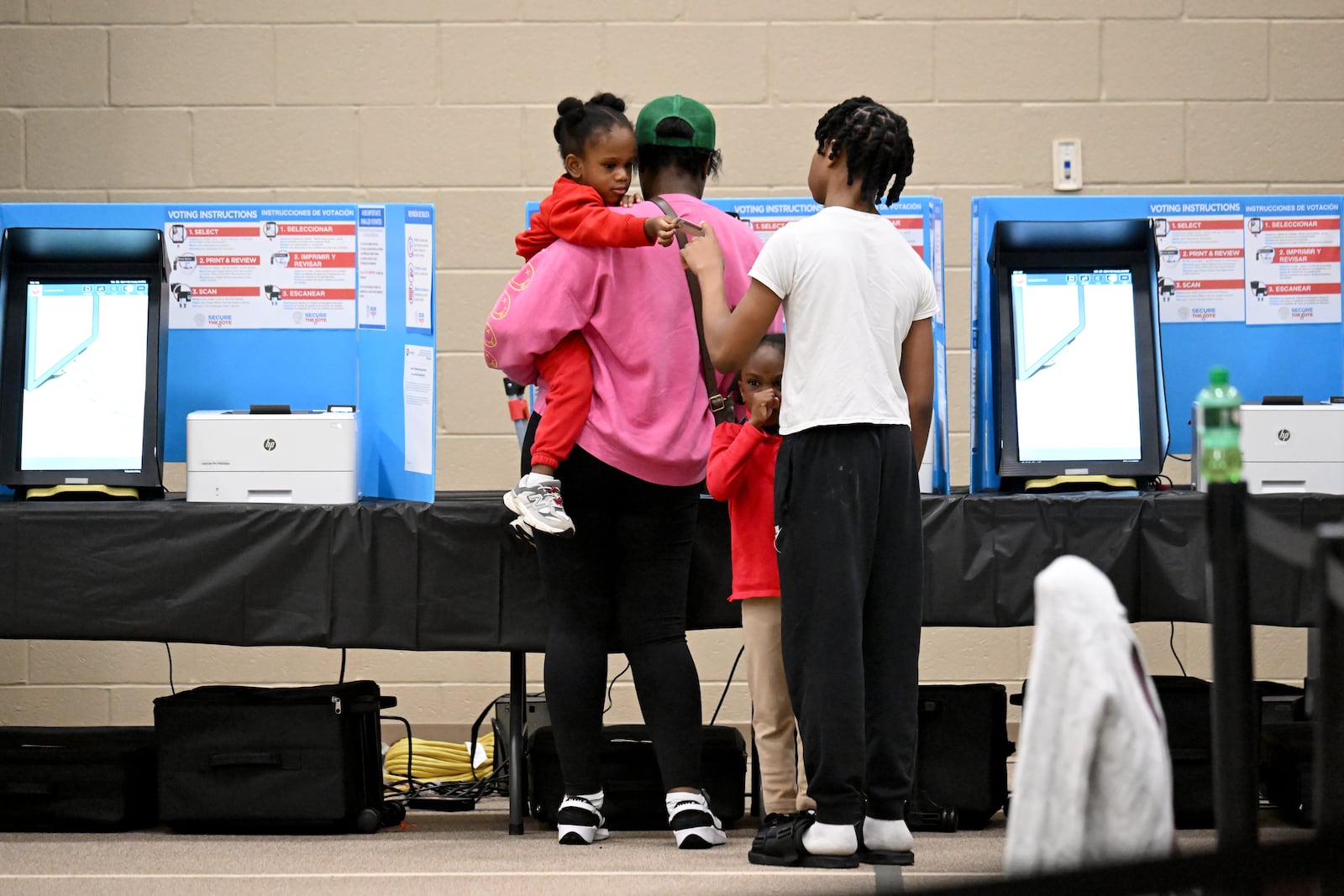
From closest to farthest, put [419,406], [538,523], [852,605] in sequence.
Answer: [852,605] < [538,523] < [419,406]

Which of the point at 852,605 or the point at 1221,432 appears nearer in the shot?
the point at 1221,432

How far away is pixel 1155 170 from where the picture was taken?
14.1 feet

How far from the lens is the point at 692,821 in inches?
105

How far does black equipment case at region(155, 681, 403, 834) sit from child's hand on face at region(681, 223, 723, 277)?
1114 mm

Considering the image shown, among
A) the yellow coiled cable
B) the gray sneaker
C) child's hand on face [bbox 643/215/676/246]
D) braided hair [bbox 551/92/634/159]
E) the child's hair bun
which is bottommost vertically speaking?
the yellow coiled cable

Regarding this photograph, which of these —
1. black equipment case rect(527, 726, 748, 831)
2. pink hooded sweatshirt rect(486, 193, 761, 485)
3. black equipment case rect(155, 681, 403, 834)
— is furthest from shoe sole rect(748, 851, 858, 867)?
black equipment case rect(155, 681, 403, 834)

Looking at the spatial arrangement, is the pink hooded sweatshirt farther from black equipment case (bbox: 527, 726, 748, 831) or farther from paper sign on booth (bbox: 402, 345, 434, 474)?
black equipment case (bbox: 527, 726, 748, 831)

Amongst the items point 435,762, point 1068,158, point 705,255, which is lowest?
point 435,762

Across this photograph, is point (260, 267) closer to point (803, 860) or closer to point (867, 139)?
point (867, 139)

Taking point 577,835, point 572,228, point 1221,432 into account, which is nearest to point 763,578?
point 577,835

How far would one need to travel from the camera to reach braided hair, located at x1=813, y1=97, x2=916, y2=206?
2.36 meters

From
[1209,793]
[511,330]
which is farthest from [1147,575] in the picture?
[511,330]

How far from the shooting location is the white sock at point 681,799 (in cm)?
268

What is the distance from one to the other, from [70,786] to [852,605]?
1.62 m
